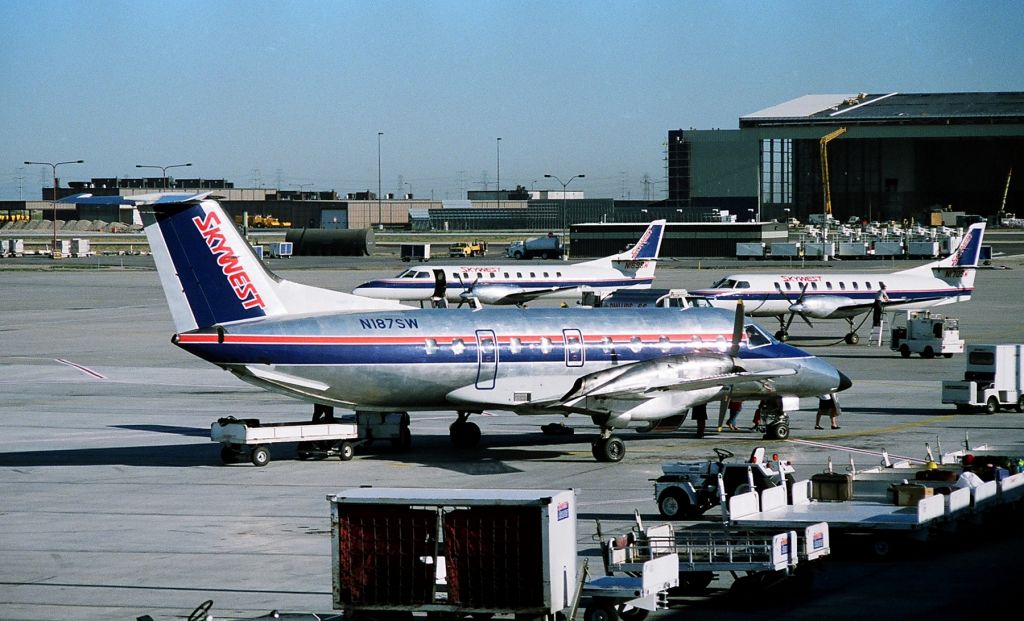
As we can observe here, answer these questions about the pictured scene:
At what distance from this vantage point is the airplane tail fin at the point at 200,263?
107 feet

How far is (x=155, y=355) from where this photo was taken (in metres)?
61.8

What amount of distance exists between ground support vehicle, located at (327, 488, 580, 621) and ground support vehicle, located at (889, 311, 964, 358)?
44.7 meters

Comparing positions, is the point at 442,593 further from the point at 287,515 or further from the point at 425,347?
the point at 425,347

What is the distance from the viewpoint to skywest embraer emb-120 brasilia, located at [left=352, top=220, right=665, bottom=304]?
84.9 m

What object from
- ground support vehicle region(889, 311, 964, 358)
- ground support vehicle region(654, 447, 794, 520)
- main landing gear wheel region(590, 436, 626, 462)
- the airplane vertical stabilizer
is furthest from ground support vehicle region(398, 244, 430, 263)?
ground support vehicle region(654, 447, 794, 520)

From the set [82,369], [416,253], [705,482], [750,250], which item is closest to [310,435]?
[705,482]

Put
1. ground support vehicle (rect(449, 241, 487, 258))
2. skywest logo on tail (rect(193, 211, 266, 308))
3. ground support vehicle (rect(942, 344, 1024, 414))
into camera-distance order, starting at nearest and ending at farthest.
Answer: skywest logo on tail (rect(193, 211, 266, 308)) → ground support vehicle (rect(942, 344, 1024, 414)) → ground support vehicle (rect(449, 241, 487, 258))

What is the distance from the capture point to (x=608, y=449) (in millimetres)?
33875

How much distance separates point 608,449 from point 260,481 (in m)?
8.74

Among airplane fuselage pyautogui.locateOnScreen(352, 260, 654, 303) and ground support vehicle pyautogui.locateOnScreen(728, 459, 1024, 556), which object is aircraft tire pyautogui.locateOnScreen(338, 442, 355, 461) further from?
airplane fuselage pyautogui.locateOnScreen(352, 260, 654, 303)

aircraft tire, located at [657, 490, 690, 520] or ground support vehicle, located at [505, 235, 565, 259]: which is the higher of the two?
ground support vehicle, located at [505, 235, 565, 259]

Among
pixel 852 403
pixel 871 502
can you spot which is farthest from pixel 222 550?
pixel 852 403

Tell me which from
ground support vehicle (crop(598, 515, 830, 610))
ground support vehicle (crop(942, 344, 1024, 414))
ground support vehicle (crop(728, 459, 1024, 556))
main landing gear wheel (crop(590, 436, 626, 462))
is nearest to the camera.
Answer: ground support vehicle (crop(598, 515, 830, 610))

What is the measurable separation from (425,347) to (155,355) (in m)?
31.5
